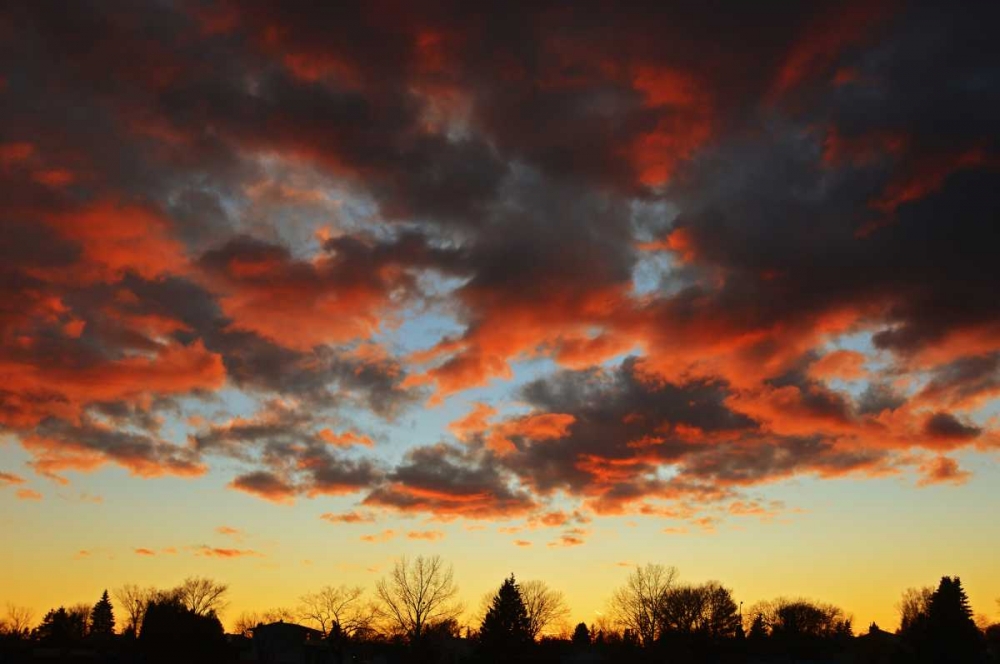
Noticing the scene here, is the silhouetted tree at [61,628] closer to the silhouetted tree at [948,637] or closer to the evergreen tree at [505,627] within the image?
the evergreen tree at [505,627]

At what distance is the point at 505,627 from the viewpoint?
9919cm

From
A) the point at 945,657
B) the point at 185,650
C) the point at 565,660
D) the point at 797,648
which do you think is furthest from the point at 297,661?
the point at 945,657

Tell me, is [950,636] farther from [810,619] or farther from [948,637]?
[810,619]

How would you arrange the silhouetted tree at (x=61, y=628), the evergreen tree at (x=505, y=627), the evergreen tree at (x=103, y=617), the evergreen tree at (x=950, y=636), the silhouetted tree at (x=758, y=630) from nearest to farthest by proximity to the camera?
1. the evergreen tree at (x=950, y=636)
2. the evergreen tree at (x=505, y=627)
3. the silhouetted tree at (x=61, y=628)
4. the silhouetted tree at (x=758, y=630)
5. the evergreen tree at (x=103, y=617)

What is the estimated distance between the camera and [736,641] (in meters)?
131

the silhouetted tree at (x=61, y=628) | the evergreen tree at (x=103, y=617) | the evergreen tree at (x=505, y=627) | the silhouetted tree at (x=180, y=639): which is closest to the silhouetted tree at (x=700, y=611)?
the evergreen tree at (x=505, y=627)

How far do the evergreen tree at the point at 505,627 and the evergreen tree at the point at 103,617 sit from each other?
442ft

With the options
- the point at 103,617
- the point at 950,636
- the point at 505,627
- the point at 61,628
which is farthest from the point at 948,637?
the point at 103,617

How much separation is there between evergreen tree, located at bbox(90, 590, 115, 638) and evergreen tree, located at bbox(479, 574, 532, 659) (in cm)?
13479

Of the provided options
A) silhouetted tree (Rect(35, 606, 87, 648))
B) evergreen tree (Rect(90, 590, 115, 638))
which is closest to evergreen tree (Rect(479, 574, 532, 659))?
silhouetted tree (Rect(35, 606, 87, 648))

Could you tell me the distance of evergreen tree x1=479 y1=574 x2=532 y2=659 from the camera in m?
97.6

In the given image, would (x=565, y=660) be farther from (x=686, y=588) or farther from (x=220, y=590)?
(x=220, y=590)

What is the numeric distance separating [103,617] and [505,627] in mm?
141244

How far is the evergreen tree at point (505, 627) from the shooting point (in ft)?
320
